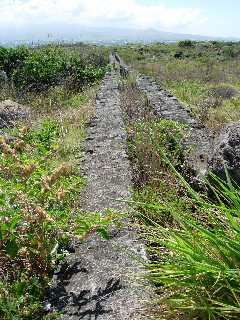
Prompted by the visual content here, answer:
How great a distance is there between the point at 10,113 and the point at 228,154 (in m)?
8.66

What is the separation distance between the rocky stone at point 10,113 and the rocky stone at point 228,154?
25.2ft

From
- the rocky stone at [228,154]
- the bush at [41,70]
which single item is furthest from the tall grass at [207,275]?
the bush at [41,70]

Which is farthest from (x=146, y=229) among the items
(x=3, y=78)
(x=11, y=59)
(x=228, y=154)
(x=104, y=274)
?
(x=11, y=59)

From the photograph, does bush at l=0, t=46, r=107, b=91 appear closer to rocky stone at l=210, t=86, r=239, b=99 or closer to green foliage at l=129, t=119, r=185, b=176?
rocky stone at l=210, t=86, r=239, b=99

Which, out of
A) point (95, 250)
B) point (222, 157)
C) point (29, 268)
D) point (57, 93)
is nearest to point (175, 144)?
point (222, 157)

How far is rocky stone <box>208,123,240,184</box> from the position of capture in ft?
21.5

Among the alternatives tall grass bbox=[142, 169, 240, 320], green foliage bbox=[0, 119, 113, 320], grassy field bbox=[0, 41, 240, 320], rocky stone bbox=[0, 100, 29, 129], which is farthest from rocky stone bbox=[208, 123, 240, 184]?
rocky stone bbox=[0, 100, 29, 129]

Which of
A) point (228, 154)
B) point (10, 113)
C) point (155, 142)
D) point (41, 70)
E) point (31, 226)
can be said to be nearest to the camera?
point (31, 226)

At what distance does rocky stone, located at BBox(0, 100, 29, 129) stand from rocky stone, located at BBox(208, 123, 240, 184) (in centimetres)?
767

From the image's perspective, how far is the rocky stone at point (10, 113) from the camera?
13706 millimetres

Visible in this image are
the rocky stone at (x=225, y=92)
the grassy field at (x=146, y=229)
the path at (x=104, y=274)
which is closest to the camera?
the grassy field at (x=146, y=229)

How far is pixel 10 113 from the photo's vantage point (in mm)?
14094

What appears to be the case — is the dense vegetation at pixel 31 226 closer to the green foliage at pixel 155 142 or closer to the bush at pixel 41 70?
the green foliage at pixel 155 142

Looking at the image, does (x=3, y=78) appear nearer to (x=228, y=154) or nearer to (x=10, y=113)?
(x=10, y=113)
